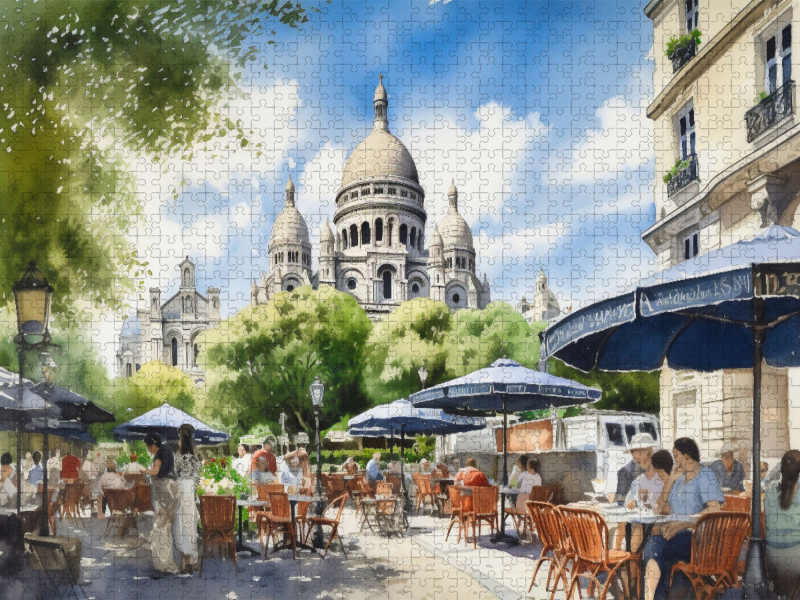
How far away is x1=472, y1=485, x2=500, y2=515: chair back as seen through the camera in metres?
11.8

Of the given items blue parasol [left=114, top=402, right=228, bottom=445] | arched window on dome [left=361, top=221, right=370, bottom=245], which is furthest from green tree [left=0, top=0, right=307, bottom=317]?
arched window on dome [left=361, top=221, right=370, bottom=245]

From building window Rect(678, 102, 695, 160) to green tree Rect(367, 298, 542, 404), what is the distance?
25706 millimetres

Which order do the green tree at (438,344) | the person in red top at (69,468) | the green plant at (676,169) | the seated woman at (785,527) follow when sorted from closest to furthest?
the seated woman at (785,527) < the green plant at (676,169) < the person in red top at (69,468) < the green tree at (438,344)

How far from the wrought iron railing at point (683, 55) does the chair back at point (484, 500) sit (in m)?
7.47

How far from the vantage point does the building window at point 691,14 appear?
1343cm

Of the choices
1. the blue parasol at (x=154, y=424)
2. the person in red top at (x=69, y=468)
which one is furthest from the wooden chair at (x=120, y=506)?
the person in red top at (x=69, y=468)

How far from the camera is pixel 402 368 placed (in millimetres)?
43344

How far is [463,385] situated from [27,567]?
6.33 m

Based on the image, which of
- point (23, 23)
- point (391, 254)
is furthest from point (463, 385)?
point (391, 254)

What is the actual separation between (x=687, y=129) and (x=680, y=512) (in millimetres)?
8154

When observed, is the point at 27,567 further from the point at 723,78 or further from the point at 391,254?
the point at 391,254

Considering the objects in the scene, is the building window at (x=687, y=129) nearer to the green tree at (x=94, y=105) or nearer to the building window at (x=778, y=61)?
the building window at (x=778, y=61)

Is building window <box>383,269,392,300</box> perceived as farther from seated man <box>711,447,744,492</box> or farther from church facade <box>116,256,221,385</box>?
seated man <box>711,447,744,492</box>

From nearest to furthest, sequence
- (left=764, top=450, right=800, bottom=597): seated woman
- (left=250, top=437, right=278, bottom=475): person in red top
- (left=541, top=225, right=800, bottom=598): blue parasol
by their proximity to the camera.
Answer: (left=541, top=225, right=800, bottom=598): blue parasol → (left=764, top=450, right=800, bottom=597): seated woman → (left=250, top=437, right=278, bottom=475): person in red top
